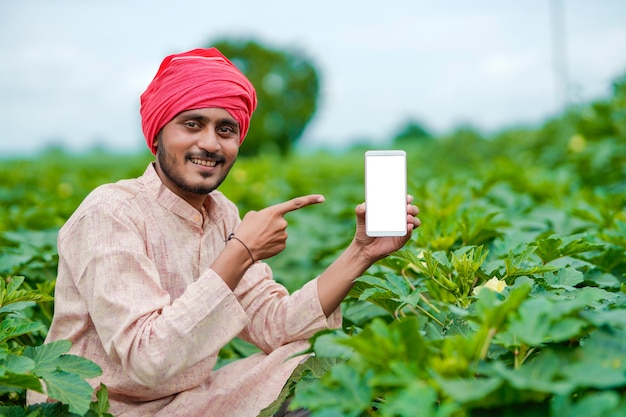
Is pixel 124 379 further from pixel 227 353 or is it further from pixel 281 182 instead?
pixel 281 182

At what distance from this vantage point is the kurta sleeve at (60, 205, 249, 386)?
173cm

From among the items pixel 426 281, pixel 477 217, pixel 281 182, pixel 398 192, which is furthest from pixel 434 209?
pixel 281 182

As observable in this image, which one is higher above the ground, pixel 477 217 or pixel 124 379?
pixel 477 217

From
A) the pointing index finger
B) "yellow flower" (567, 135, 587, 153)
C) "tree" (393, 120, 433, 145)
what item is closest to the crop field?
the pointing index finger

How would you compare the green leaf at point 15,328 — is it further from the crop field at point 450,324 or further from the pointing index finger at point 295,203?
the pointing index finger at point 295,203

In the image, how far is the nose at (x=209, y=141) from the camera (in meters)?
2.03

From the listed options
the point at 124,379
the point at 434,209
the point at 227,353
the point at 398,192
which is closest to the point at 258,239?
the point at 398,192

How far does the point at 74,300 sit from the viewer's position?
1990 millimetres

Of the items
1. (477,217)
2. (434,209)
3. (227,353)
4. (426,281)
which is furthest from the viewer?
(434,209)

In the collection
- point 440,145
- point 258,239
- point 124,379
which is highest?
point 258,239

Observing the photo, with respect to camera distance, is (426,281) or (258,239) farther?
(426,281)

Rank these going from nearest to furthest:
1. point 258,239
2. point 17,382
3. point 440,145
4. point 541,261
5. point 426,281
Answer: point 17,382
point 258,239
point 541,261
point 426,281
point 440,145

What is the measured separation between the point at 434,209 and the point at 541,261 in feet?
3.72

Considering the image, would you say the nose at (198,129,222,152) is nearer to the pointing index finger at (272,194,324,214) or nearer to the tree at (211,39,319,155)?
the pointing index finger at (272,194,324,214)
